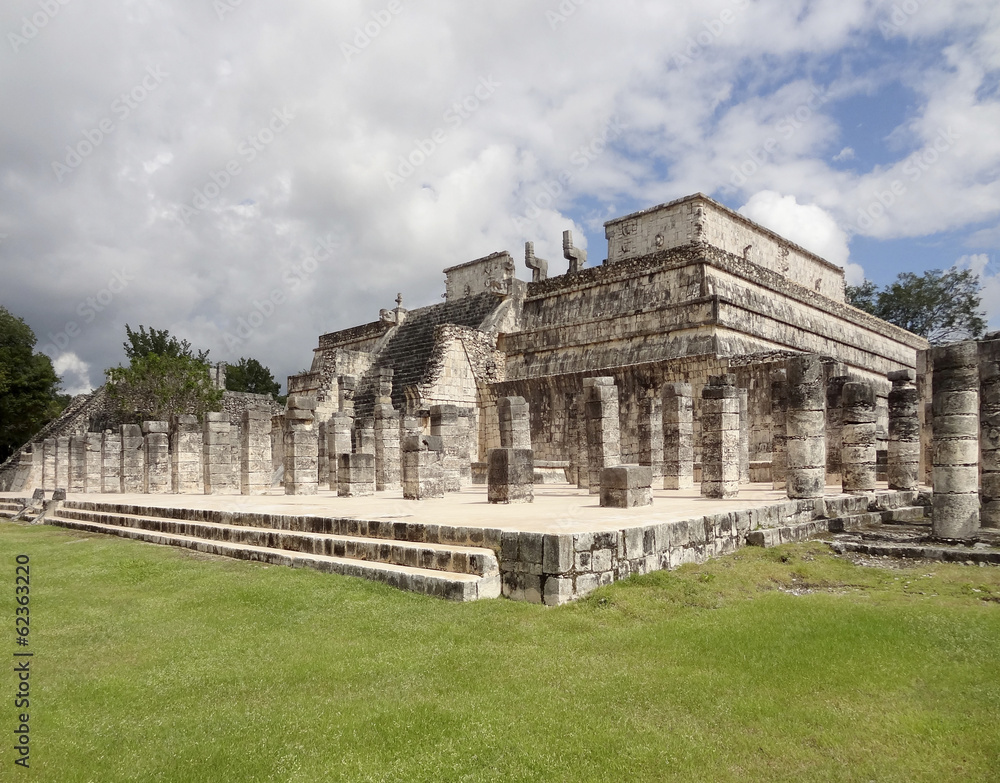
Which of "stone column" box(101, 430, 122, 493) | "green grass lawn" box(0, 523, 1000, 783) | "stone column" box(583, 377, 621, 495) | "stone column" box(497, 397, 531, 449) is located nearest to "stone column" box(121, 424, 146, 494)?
"stone column" box(101, 430, 122, 493)

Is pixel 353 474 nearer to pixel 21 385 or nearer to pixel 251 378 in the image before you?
pixel 21 385

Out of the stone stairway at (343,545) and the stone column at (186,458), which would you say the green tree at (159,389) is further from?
the stone stairway at (343,545)

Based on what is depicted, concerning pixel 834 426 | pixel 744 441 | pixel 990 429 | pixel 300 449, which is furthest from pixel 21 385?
pixel 990 429

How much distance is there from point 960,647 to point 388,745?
370cm

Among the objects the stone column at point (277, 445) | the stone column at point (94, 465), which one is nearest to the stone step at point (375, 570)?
the stone column at point (277, 445)

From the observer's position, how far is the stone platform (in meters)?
6.21

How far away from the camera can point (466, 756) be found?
11.1 feet

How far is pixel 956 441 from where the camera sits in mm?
8609

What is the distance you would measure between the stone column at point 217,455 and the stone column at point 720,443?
37.5 ft

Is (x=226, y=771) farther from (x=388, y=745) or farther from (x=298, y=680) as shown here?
(x=298, y=680)

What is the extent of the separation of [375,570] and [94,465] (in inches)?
752

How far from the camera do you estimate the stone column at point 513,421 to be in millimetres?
13945

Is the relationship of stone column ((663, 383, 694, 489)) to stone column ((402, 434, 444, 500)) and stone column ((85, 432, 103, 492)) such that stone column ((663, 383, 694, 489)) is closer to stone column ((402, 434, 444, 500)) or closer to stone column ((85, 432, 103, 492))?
stone column ((402, 434, 444, 500))

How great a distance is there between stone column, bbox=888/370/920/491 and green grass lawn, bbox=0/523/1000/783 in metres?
6.02
